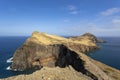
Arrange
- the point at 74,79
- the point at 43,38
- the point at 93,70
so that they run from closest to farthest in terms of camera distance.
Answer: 1. the point at 74,79
2. the point at 93,70
3. the point at 43,38

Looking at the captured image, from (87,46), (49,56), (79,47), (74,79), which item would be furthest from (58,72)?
(87,46)

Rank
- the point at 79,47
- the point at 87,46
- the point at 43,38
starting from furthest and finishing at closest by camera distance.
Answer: the point at 87,46
the point at 79,47
the point at 43,38

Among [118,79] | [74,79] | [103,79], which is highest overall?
[74,79]

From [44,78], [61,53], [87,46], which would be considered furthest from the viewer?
[87,46]

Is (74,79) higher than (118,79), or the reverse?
(74,79)

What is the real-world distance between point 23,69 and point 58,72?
79.5 metres

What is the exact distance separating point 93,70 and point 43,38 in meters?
90.0

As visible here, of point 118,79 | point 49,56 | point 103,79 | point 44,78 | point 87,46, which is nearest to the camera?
point 44,78

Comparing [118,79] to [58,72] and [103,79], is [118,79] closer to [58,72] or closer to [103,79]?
[103,79]

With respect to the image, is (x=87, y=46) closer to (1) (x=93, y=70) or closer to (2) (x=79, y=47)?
(2) (x=79, y=47)

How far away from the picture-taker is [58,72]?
33.2 metres

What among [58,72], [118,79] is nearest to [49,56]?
[118,79]

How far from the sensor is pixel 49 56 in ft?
380

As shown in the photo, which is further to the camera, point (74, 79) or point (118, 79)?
point (118, 79)
